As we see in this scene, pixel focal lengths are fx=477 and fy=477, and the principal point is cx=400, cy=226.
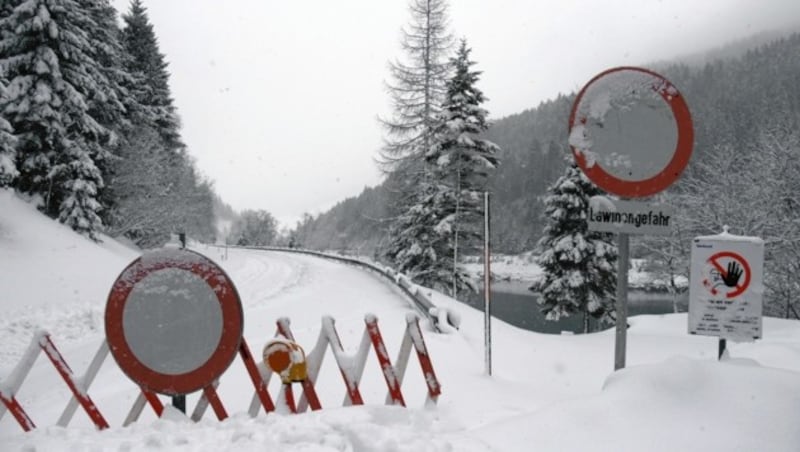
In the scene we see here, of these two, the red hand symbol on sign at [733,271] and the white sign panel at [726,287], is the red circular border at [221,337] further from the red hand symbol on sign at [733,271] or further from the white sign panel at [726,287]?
the red hand symbol on sign at [733,271]

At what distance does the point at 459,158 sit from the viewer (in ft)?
69.0

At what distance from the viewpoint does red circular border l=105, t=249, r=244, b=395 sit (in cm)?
333

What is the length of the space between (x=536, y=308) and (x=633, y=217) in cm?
5508

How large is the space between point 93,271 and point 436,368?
14091 millimetres

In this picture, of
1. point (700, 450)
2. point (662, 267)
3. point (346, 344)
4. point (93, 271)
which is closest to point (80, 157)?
point (93, 271)

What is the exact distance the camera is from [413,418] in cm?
325

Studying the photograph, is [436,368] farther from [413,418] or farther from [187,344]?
[187,344]

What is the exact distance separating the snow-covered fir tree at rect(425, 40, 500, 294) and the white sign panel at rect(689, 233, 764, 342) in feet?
55.8

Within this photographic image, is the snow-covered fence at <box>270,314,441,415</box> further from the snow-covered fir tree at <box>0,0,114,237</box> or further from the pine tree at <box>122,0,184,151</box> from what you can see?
the pine tree at <box>122,0,184,151</box>

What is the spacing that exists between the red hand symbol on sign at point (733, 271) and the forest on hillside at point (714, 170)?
15.2 ft

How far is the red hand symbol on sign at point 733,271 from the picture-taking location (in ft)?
11.0

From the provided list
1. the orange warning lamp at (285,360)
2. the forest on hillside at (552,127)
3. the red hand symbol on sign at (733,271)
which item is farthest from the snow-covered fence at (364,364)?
the forest on hillside at (552,127)

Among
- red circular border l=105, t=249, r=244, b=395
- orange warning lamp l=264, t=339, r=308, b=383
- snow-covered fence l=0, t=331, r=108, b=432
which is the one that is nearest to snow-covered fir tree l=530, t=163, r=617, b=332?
orange warning lamp l=264, t=339, r=308, b=383

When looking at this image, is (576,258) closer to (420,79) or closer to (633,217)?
(420,79)
